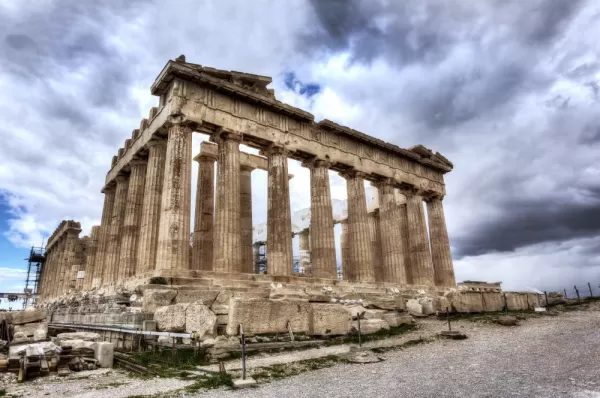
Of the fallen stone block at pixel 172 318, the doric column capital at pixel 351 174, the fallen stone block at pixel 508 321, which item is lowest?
the fallen stone block at pixel 508 321

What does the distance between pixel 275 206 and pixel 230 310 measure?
35.0 feet

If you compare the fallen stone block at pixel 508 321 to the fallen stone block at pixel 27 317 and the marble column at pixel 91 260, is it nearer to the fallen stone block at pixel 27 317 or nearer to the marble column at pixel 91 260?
the fallen stone block at pixel 27 317

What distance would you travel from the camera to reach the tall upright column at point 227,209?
18.0 m

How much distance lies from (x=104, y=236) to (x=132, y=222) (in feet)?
13.9

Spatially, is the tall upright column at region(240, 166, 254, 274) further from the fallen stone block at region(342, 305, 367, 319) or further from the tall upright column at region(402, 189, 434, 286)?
the tall upright column at region(402, 189, 434, 286)

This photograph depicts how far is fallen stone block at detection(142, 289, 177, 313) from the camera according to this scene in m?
12.1

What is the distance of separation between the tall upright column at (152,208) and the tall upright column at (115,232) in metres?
4.35

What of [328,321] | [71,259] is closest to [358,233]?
[328,321]

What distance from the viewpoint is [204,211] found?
2134cm

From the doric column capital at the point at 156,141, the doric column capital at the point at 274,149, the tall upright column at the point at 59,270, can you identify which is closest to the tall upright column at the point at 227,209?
the doric column capital at the point at 274,149

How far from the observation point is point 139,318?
11.0m

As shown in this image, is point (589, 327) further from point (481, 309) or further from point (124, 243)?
point (124, 243)

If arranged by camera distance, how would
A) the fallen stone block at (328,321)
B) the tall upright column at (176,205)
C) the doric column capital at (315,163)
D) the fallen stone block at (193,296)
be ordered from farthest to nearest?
the doric column capital at (315,163) < the tall upright column at (176,205) < the fallen stone block at (193,296) < the fallen stone block at (328,321)

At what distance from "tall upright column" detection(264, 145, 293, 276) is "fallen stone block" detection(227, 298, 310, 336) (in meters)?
8.30
